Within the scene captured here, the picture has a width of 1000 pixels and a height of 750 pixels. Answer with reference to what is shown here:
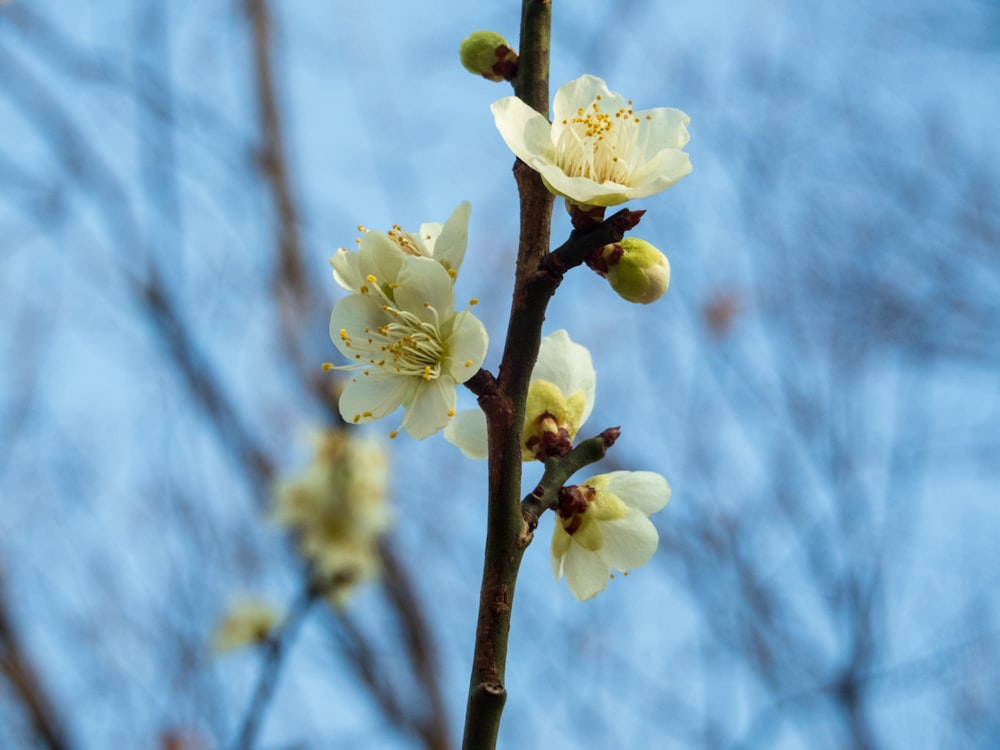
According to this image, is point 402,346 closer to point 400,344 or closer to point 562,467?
point 400,344

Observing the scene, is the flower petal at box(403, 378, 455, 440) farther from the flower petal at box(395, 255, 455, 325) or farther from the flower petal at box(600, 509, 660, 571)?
the flower petal at box(600, 509, 660, 571)

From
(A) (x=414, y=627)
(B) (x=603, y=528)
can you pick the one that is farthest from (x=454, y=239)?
(A) (x=414, y=627)

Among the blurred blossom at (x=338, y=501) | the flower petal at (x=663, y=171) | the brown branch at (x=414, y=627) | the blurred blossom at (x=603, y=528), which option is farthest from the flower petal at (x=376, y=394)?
the brown branch at (x=414, y=627)

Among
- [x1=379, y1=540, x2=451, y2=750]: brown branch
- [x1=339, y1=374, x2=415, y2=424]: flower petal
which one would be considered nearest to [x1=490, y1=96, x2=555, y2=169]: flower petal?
[x1=339, y1=374, x2=415, y2=424]: flower petal

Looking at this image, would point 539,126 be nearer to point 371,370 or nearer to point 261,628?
point 371,370

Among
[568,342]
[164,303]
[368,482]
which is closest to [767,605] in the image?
[368,482]

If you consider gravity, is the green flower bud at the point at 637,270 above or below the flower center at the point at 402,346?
above

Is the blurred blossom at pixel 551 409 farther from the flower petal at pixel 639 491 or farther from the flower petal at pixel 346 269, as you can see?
the flower petal at pixel 346 269
